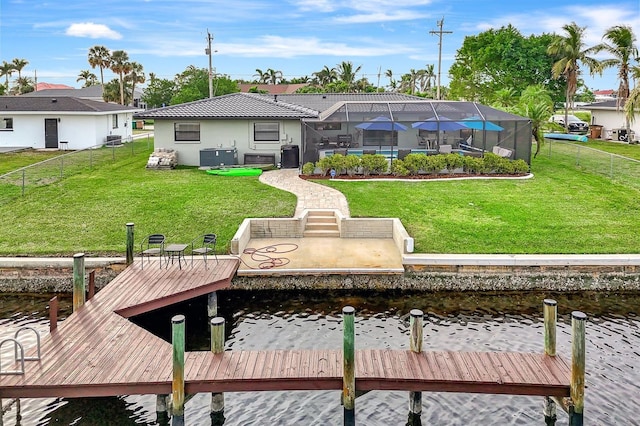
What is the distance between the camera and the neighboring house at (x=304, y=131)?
2331 cm

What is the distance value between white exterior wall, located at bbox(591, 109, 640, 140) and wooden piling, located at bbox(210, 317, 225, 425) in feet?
117

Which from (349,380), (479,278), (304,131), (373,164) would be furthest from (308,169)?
(349,380)

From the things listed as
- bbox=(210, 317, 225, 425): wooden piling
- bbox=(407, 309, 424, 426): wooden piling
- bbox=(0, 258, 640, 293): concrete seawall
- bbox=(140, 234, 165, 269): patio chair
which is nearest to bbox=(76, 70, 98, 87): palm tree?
bbox=(140, 234, 165, 269): patio chair

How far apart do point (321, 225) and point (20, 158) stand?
63.9ft

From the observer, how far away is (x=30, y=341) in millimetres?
10156

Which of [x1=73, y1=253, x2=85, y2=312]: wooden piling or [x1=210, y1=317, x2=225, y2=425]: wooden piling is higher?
[x1=73, y1=253, x2=85, y2=312]: wooden piling

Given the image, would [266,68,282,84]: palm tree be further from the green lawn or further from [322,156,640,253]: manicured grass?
[322,156,640,253]: manicured grass

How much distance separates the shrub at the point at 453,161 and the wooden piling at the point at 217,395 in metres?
16.3

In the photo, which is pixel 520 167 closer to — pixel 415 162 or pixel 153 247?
pixel 415 162

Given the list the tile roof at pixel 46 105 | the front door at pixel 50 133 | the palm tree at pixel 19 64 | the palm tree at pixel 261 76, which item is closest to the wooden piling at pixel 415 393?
the tile roof at pixel 46 105

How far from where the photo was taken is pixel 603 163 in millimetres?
26297

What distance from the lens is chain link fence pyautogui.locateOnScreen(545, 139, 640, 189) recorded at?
2239 centimetres

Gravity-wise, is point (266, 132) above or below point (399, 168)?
above

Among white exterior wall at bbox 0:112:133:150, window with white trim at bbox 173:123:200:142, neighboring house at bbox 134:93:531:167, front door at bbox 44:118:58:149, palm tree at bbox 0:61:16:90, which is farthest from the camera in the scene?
palm tree at bbox 0:61:16:90
